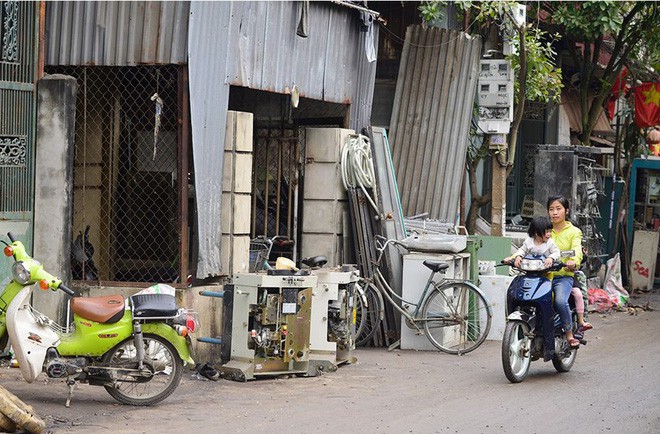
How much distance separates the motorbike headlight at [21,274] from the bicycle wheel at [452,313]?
18.8 feet

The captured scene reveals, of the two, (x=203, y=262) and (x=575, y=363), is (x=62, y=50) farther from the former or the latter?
(x=575, y=363)

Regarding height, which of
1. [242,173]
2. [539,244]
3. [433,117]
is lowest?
[539,244]

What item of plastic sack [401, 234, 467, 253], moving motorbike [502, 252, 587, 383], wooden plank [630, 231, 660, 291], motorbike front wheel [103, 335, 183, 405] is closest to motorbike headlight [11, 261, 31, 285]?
motorbike front wheel [103, 335, 183, 405]

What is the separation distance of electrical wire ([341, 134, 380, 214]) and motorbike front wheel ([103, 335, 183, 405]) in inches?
194

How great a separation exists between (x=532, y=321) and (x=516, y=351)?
17.8 inches

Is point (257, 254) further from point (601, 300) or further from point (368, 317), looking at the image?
point (601, 300)

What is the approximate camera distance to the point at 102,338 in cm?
936

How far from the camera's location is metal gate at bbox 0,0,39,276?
35.9 ft

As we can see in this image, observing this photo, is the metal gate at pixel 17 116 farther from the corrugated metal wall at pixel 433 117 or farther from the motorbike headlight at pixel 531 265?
the corrugated metal wall at pixel 433 117

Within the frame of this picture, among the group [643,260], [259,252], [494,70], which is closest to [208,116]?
[259,252]

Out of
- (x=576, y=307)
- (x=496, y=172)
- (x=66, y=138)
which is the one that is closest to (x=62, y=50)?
(x=66, y=138)

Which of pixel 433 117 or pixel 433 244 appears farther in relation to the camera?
pixel 433 117

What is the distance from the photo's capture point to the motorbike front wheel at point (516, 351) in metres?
10.8

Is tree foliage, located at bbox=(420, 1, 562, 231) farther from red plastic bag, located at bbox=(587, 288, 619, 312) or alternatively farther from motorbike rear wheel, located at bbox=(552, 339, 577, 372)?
motorbike rear wheel, located at bbox=(552, 339, 577, 372)
